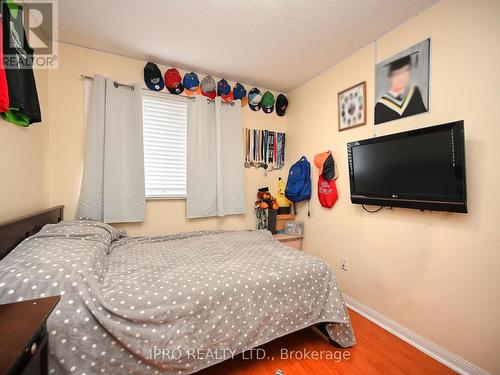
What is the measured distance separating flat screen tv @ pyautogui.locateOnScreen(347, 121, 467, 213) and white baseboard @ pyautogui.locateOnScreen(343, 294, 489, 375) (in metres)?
1.03

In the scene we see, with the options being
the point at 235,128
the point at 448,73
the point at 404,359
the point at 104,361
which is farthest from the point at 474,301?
the point at 235,128

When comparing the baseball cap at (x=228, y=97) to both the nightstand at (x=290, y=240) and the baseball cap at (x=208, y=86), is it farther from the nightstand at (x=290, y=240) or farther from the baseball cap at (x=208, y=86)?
the nightstand at (x=290, y=240)

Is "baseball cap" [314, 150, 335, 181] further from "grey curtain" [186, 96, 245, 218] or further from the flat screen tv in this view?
"grey curtain" [186, 96, 245, 218]

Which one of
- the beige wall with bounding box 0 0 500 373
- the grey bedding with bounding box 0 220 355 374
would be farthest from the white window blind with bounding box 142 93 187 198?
the grey bedding with bounding box 0 220 355 374

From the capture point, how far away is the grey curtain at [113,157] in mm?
2205

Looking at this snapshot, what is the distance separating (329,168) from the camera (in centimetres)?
253

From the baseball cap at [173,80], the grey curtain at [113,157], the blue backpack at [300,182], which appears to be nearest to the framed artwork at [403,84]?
the blue backpack at [300,182]

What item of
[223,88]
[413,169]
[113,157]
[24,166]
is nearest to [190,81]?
[223,88]

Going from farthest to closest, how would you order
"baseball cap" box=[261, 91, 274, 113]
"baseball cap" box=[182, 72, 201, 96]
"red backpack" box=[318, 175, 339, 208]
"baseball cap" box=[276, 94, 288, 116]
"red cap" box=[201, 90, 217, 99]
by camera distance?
"baseball cap" box=[276, 94, 288, 116] < "baseball cap" box=[261, 91, 274, 113] < "red cap" box=[201, 90, 217, 99] < "baseball cap" box=[182, 72, 201, 96] < "red backpack" box=[318, 175, 339, 208]

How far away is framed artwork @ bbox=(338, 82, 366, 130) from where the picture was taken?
2.21 m

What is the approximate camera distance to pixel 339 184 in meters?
2.48

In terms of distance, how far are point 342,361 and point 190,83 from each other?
304 centimetres

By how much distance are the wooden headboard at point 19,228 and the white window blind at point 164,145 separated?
966 mm

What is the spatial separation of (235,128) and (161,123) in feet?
3.00
